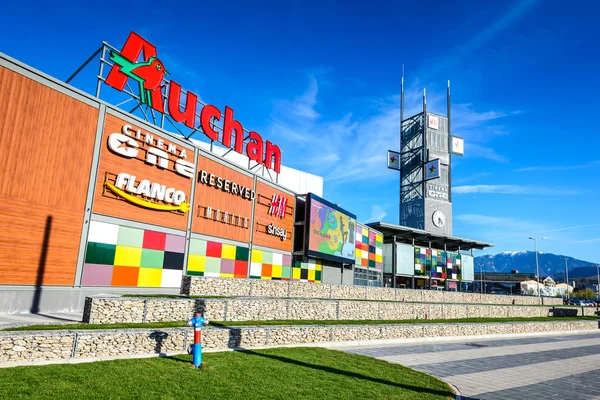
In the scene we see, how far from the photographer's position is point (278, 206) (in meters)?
41.4

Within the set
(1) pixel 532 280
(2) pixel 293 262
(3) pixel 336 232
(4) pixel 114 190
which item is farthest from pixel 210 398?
(1) pixel 532 280

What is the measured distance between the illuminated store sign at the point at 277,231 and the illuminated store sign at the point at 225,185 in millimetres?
4433

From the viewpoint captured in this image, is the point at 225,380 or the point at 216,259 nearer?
the point at 225,380

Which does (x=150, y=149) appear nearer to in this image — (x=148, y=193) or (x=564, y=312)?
(x=148, y=193)

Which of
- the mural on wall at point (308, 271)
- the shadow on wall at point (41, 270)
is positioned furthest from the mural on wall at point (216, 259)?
the shadow on wall at point (41, 270)

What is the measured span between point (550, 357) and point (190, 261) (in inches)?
942

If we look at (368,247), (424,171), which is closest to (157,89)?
(368,247)

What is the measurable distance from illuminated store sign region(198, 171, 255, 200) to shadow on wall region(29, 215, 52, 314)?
39.8 feet

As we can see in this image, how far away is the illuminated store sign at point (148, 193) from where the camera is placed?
23953mm

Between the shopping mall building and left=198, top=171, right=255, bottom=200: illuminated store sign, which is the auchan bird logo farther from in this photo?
left=198, top=171, right=255, bottom=200: illuminated store sign

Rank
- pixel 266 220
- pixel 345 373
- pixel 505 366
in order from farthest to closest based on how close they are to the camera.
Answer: pixel 266 220 → pixel 505 366 → pixel 345 373

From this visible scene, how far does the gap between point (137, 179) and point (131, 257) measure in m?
5.12

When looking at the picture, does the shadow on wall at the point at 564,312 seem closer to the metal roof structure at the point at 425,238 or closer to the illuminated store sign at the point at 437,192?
the metal roof structure at the point at 425,238

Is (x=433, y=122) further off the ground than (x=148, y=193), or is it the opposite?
(x=433, y=122)
